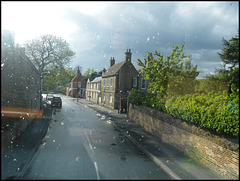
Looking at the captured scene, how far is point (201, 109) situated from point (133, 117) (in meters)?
10.2

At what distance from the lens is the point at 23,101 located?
11898 mm

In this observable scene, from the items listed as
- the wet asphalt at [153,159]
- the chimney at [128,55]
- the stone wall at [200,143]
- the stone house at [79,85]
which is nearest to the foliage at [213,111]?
the stone wall at [200,143]

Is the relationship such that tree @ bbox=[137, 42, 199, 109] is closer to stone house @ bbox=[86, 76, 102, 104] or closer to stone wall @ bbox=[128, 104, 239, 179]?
stone wall @ bbox=[128, 104, 239, 179]

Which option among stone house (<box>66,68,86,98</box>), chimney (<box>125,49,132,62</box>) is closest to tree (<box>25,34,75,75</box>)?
chimney (<box>125,49,132,62</box>)

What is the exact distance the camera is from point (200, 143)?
284 inches

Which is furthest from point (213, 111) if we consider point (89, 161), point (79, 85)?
point (79, 85)

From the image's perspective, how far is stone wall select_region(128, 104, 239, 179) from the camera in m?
5.78

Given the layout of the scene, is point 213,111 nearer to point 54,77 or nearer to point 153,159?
point 153,159

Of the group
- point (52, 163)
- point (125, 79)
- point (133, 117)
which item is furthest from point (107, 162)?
point (125, 79)

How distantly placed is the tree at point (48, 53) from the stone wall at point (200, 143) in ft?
64.3

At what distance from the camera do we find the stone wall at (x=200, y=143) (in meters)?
5.78

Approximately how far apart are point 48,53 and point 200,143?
967 inches

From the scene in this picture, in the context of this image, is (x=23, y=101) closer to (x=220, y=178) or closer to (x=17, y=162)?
(x=17, y=162)

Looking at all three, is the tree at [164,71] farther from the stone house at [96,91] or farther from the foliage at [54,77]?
the stone house at [96,91]
